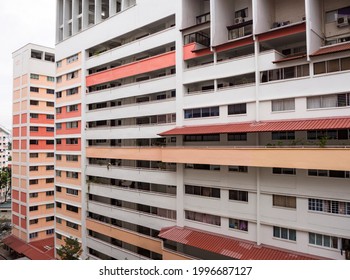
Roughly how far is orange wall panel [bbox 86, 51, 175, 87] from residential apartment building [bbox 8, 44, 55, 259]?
1152cm

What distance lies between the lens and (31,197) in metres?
27.7

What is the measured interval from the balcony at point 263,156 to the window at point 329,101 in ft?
5.96

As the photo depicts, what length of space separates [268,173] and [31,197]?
80.9 ft

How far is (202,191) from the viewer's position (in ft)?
44.4

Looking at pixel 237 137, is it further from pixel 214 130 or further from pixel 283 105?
pixel 283 105

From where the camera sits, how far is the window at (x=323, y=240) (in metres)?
10.2

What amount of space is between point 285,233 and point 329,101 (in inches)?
213

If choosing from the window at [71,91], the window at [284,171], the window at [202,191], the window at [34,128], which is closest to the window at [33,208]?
the window at [34,128]

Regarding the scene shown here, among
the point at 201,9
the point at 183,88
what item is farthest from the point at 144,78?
the point at 201,9

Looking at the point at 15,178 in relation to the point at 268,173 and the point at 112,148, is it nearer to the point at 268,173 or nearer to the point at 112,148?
the point at 112,148

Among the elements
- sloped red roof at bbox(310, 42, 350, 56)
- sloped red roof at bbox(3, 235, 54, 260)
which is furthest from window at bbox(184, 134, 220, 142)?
sloped red roof at bbox(3, 235, 54, 260)

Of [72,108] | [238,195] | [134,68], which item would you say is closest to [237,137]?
[238,195]

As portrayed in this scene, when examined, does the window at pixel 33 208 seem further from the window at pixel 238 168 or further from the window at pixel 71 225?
the window at pixel 238 168

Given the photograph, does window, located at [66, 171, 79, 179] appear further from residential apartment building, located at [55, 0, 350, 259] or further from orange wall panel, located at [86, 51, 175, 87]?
orange wall panel, located at [86, 51, 175, 87]
